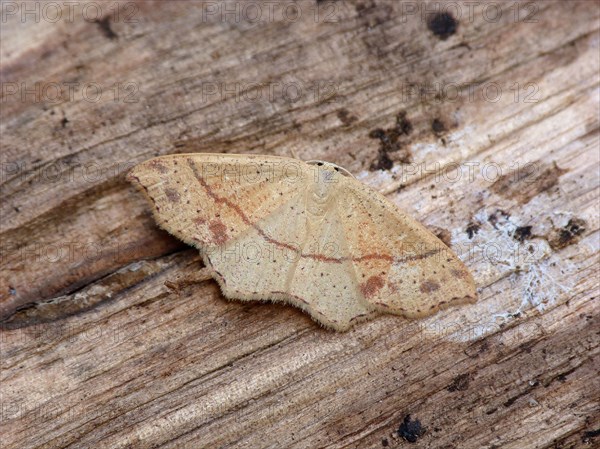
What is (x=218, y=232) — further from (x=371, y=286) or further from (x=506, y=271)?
(x=506, y=271)

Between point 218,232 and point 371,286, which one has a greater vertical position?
point 218,232

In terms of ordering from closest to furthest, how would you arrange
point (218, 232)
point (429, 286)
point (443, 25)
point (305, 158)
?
1. point (429, 286)
2. point (218, 232)
3. point (305, 158)
4. point (443, 25)

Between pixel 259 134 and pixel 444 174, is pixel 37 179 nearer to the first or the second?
pixel 259 134

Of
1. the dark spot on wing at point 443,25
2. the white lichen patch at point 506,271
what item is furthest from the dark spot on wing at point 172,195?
the dark spot on wing at point 443,25

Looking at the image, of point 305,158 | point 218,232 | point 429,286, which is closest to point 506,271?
point 429,286

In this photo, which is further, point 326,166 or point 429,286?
point 326,166

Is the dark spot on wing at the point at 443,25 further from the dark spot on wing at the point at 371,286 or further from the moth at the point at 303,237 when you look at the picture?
the dark spot on wing at the point at 371,286
